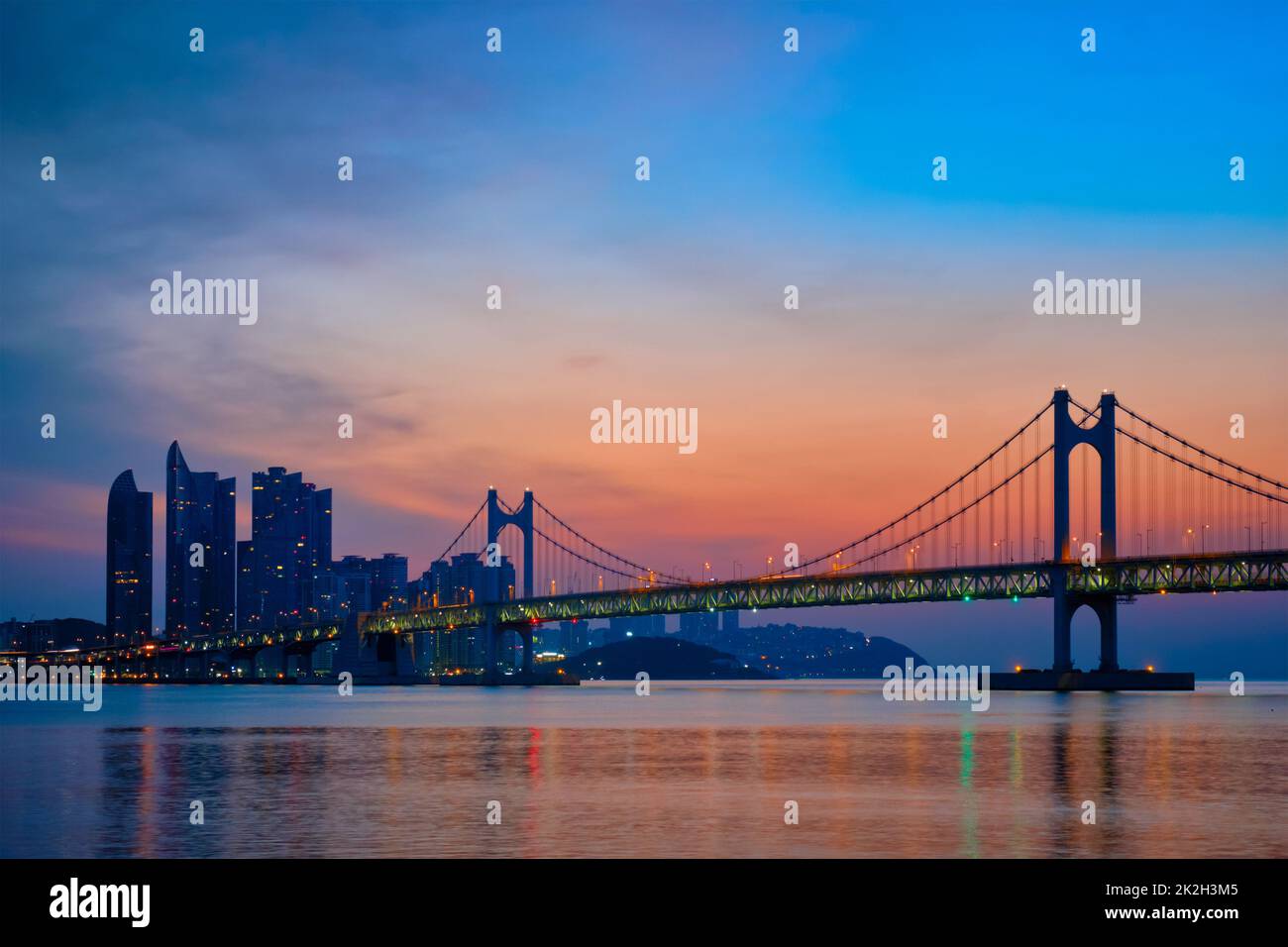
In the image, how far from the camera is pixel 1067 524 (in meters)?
110

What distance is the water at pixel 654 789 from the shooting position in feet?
91.5

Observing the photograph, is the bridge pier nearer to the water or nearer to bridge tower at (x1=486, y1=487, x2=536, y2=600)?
the water

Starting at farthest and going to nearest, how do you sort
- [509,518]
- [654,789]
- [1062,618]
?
[509,518] → [1062,618] → [654,789]

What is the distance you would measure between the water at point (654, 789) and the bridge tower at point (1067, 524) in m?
35.2

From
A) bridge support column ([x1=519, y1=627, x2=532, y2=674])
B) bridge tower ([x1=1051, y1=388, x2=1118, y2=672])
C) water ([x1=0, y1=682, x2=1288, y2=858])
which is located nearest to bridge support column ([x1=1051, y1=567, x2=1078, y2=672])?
bridge tower ([x1=1051, y1=388, x2=1118, y2=672])

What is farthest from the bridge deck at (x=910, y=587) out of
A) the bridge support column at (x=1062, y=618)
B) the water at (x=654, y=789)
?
the water at (x=654, y=789)

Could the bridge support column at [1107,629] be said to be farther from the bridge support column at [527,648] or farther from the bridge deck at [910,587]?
the bridge support column at [527,648]

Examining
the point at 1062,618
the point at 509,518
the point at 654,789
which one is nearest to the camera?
the point at 654,789

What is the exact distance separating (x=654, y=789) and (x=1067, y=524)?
77.9 m

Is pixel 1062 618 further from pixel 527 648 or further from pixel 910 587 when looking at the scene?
pixel 527 648

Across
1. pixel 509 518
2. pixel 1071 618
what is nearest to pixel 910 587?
pixel 1071 618

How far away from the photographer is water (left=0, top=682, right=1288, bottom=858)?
27.9 metres
